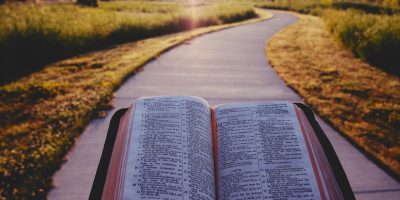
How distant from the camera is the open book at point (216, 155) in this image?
1243 mm

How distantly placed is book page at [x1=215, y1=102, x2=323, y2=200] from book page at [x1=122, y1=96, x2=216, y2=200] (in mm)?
73

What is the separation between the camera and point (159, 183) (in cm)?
123

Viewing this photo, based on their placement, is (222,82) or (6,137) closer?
(6,137)

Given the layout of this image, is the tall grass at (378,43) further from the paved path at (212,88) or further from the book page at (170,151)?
the book page at (170,151)

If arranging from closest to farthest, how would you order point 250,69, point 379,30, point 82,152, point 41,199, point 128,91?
point 41,199 → point 82,152 → point 128,91 → point 250,69 → point 379,30

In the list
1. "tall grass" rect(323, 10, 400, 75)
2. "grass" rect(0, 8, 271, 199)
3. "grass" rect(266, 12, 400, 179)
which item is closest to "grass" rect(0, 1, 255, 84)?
"grass" rect(0, 8, 271, 199)

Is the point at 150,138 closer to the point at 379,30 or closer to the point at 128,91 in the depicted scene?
the point at 128,91

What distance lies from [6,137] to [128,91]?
1765mm

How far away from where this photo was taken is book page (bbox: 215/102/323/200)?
1.26 m

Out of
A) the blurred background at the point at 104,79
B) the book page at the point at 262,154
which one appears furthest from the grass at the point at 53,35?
the book page at the point at 262,154

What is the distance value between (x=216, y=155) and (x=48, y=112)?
341 cm

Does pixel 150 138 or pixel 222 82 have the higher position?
pixel 150 138

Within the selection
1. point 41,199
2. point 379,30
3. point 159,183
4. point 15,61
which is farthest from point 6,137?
point 379,30

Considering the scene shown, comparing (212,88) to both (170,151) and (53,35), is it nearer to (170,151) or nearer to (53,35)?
(170,151)
